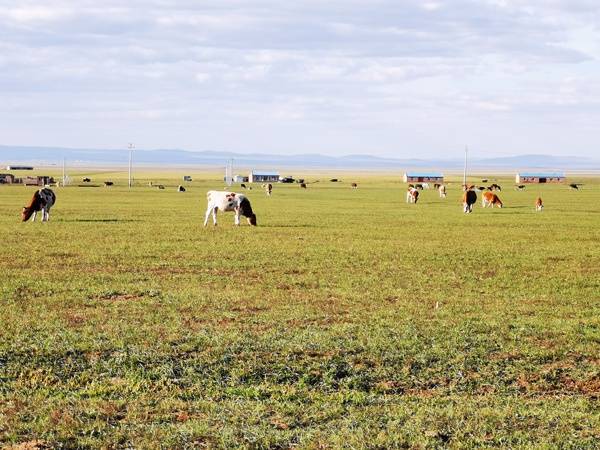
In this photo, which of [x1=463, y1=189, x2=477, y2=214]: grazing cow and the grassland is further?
[x1=463, y1=189, x2=477, y2=214]: grazing cow

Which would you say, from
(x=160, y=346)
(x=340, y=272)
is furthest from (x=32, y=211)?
(x=160, y=346)

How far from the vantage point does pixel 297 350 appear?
11.6m

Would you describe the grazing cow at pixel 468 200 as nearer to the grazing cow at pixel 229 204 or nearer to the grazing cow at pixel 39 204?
the grazing cow at pixel 229 204

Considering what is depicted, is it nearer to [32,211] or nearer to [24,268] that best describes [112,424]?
[24,268]

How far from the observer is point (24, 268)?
20469 mm

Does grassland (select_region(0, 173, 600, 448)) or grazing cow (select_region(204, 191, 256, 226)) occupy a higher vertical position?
grazing cow (select_region(204, 191, 256, 226))

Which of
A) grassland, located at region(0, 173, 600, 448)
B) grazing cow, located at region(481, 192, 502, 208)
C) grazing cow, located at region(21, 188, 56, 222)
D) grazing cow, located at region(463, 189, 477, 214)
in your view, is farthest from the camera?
grazing cow, located at region(481, 192, 502, 208)

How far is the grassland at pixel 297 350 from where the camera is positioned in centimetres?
826

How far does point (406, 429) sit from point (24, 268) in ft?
47.1

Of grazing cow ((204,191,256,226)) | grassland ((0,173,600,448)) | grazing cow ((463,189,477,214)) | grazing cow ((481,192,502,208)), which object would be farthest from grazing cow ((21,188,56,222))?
grazing cow ((481,192,502,208))

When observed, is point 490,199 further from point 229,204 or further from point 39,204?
point 39,204

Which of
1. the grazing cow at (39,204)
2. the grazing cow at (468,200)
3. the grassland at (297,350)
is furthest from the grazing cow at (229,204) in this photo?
the grazing cow at (468,200)

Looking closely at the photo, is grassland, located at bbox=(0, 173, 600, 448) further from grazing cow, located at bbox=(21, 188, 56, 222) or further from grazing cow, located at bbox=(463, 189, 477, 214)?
grazing cow, located at bbox=(463, 189, 477, 214)

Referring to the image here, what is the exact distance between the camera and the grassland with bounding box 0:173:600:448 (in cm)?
826
